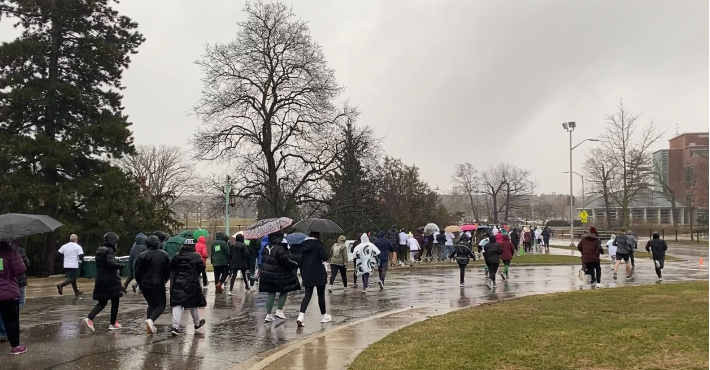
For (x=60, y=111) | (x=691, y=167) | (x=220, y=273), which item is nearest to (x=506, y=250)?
(x=220, y=273)

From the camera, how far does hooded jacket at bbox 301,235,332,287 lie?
10.8 m

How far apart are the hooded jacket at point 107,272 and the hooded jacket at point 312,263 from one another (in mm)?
3297

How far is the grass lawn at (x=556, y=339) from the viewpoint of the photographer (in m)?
6.88

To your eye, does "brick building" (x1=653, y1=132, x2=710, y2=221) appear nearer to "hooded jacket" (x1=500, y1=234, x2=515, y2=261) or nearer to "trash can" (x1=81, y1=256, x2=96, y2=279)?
"hooded jacket" (x1=500, y1=234, x2=515, y2=261)

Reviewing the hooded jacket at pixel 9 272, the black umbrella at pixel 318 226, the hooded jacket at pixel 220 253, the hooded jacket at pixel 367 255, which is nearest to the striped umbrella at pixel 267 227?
the black umbrella at pixel 318 226

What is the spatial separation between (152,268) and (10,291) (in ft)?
7.72

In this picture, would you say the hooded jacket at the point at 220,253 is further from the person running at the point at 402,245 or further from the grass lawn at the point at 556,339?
the person running at the point at 402,245

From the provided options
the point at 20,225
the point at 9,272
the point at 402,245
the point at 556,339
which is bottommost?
the point at 556,339

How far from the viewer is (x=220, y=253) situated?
16.5 m

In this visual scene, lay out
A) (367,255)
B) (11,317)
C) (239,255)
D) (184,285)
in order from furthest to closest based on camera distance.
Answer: (239,255), (367,255), (184,285), (11,317)

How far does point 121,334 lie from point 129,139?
17.7 m

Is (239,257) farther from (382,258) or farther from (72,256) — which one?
(72,256)

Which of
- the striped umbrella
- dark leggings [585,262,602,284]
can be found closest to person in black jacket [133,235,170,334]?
the striped umbrella

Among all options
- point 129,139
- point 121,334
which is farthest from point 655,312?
point 129,139
